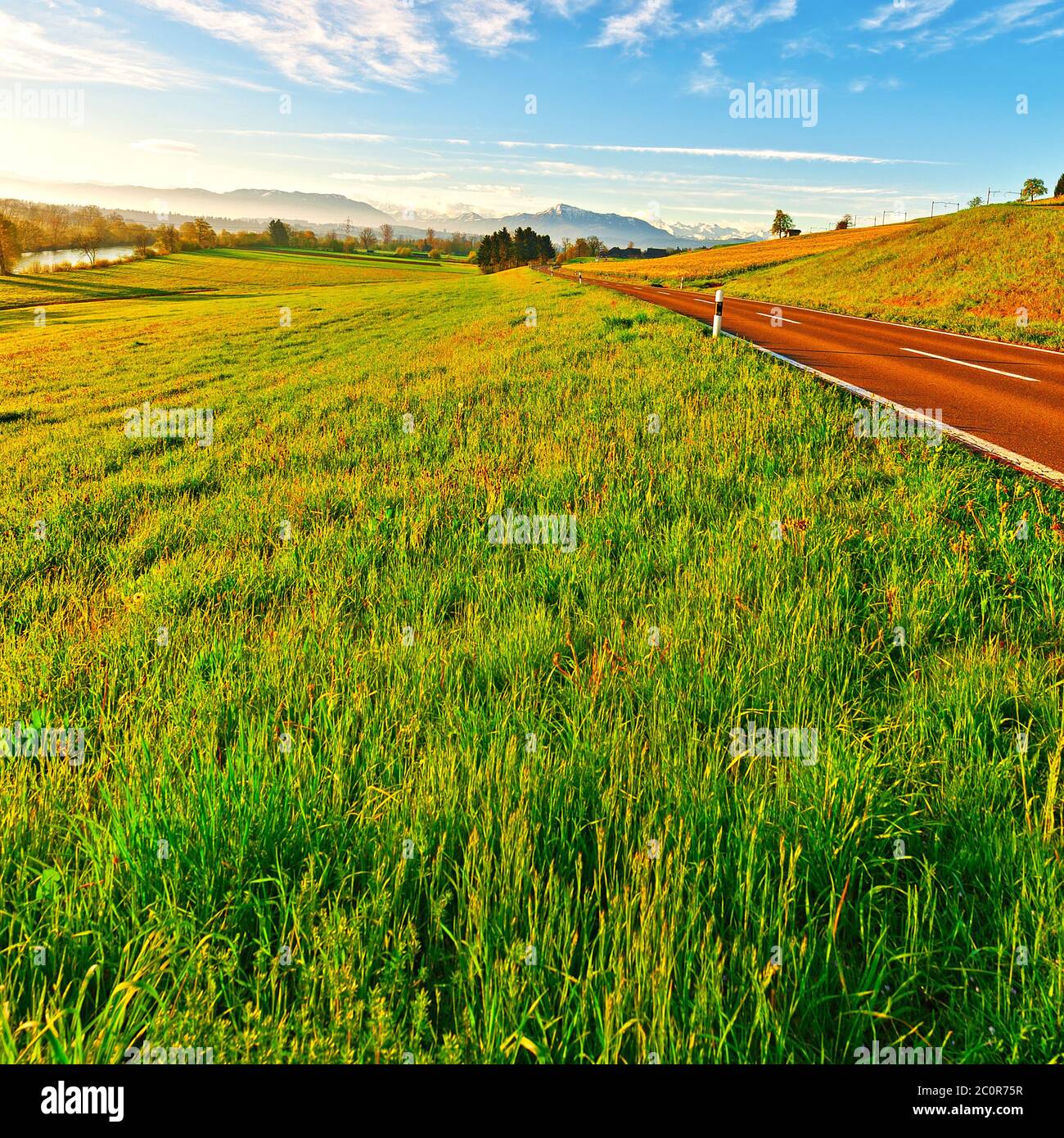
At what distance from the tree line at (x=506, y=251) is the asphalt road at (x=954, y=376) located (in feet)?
402

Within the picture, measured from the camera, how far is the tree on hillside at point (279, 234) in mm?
149875

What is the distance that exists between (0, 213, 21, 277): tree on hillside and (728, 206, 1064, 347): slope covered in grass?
89.6 metres

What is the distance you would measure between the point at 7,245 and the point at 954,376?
361ft

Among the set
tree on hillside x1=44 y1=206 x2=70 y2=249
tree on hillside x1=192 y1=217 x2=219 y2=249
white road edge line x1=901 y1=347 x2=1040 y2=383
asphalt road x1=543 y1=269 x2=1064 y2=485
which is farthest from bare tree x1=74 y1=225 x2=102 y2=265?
white road edge line x1=901 y1=347 x2=1040 y2=383

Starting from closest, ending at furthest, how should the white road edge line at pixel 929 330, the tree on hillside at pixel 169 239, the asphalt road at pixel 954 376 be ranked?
the asphalt road at pixel 954 376, the white road edge line at pixel 929 330, the tree on hillside at pixel 169 239

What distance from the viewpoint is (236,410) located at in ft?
40.9

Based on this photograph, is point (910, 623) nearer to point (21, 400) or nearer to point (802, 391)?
point (802, 391)

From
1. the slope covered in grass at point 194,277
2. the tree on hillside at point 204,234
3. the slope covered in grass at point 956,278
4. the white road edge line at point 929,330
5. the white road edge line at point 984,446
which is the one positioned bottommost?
the white road edge line at point 984,446

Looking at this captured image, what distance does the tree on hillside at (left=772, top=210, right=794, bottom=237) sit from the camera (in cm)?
14688

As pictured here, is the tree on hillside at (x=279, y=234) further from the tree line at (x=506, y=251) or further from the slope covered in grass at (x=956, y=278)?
the slope covered in grass at (x=956, y=278)

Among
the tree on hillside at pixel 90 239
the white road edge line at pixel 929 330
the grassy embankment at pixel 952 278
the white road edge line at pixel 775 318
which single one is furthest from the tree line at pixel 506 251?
the white road edge line at pixel 775 318

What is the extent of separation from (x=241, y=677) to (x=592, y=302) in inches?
1014
